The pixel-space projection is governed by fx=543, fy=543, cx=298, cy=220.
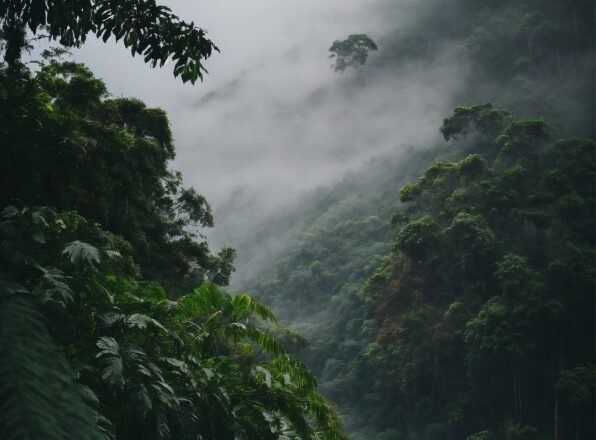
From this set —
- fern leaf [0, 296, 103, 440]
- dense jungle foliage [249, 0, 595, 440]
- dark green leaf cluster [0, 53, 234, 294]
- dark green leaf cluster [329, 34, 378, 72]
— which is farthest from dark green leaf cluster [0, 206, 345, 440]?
dark green leaf cluster [329, 34, 378, 72]

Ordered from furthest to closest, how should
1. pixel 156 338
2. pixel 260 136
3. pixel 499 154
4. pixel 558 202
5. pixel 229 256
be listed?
pixel 260 136, pixel 499 154, pixel 558 202, pixel 229 256, pixel 156 338

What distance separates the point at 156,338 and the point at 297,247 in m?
60.3

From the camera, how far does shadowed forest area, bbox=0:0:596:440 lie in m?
3.09

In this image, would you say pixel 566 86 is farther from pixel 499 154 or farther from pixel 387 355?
pixel 387 355

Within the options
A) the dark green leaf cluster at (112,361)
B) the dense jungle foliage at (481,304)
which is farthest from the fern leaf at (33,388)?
the dense jungle foliage at (481,304)

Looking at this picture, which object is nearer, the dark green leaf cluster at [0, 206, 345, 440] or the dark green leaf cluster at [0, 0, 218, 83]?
the dark green leaf cluster at [0, 206, 345, 440]

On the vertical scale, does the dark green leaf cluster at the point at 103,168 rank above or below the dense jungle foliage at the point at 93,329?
above

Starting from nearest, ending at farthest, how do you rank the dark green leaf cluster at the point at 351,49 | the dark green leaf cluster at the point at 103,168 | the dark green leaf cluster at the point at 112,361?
Result: the dark green leaf cluster at the point at 112,361 → the dark green leaf cluster at the point at 103,168 → the dark green leaf cluster at the point at 351,49

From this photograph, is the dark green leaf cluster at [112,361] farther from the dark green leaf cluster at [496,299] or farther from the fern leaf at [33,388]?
the dark green leaf cluster at [496,299]

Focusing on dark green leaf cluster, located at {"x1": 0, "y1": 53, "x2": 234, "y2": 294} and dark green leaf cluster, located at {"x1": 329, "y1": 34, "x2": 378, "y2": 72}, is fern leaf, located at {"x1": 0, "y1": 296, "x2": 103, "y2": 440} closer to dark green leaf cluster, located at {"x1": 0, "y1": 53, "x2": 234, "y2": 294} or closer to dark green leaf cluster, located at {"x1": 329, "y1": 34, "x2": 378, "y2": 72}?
dark green leaf cluster, located at {"x1": 0, "y1": 53, "x2": 234, "y2": 294}

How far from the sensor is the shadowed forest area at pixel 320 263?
10.1 feet

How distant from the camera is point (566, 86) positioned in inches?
2256

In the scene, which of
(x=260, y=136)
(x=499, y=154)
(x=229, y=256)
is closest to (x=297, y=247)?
(x=499, y=154)

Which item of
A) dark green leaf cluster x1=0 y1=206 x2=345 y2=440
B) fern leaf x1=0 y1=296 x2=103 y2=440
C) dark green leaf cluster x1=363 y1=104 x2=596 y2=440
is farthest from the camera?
dark green leaf cluster x1=363 y1=104 x2=596 y2=440
